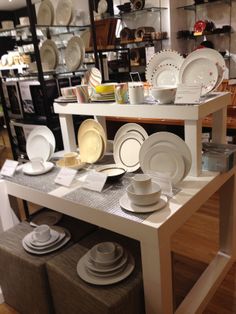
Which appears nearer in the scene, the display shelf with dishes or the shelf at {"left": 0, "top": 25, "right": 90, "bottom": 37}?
the shelf at {"left": 0, "top": 25, "right": 90, "bottom": 37}

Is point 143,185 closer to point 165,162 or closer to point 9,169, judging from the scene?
point 165,162

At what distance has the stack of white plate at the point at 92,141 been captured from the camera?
1.77m

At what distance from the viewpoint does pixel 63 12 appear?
7.47 feet

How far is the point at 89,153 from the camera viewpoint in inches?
71.3

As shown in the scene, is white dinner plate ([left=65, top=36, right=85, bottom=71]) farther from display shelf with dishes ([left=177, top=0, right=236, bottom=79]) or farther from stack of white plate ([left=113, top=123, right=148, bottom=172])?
display shelf with dishes ([left=177, top=0, right=236, bottom=79])

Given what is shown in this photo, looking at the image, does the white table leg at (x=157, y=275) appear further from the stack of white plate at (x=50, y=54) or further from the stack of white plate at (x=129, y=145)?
the stack of white plate at (x=50, y=54)

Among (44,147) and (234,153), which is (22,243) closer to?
(44,147)

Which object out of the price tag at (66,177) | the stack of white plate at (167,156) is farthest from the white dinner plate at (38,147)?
the stack of white plate at (167,156)

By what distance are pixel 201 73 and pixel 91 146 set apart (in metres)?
0.73

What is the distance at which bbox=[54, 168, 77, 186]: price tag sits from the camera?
1.56 metres

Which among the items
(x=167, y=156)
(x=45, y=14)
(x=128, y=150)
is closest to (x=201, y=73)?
(x=167, y=156)

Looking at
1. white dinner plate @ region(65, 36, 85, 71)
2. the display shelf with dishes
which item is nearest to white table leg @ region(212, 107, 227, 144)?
white dinner plate @ region(65, 36, 85, 71)

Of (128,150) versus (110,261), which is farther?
(128,150)

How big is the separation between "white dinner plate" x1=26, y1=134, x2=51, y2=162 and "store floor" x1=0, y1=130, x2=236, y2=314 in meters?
0.89
